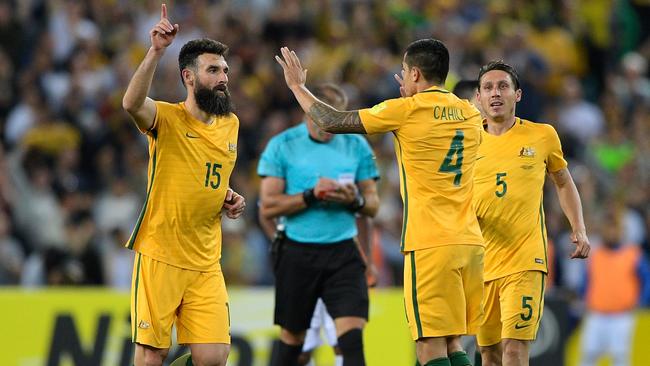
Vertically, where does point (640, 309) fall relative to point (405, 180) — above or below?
below

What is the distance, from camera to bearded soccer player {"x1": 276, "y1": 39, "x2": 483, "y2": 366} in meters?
8.52

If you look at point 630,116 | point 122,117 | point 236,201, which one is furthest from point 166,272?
point 630,116

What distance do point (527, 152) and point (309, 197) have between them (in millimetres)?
1934

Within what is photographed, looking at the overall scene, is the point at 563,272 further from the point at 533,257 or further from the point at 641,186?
the point at 533,257

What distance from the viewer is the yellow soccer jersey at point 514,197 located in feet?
31.2

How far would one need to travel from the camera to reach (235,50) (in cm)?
1747

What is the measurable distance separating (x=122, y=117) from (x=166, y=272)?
25.4 ft

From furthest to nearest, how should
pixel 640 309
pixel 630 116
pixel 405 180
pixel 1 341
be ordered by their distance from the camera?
pixel 630 116 < pixel 640 309 < pixel 1 341 < pixel 405 180

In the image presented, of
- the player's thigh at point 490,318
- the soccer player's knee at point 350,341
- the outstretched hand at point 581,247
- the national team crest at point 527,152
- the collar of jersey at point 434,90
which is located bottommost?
the soccer player's knee at point 350,341

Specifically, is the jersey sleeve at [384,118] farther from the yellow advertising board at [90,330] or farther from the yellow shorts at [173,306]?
the yellow advertising board at [90,330]

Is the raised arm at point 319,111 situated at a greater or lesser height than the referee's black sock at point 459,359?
greater

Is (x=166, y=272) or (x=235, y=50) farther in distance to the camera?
(x=235, y=50)

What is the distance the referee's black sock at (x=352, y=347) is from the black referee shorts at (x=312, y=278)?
0.31m

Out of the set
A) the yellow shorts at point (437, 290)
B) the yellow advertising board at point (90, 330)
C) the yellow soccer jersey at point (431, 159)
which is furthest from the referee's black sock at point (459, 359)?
the yellow advertising board at point (90, 330)
